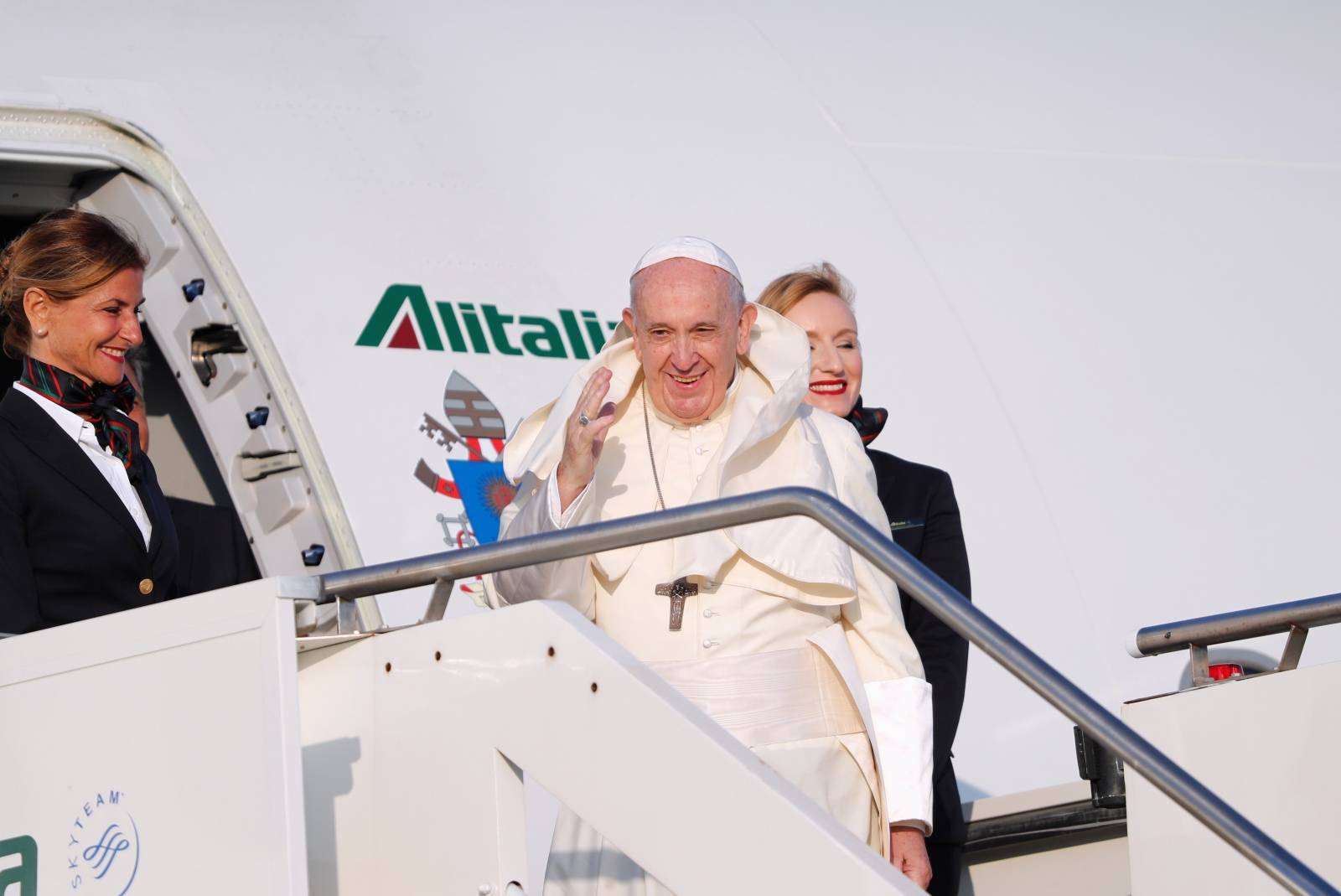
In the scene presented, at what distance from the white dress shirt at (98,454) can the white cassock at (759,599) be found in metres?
0.73

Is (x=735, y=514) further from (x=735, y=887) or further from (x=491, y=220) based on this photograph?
(x=491, y=220)

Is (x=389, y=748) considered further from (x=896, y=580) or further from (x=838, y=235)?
(x=838, y=235)

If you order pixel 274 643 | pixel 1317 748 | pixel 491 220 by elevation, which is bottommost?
pixel 1317 748

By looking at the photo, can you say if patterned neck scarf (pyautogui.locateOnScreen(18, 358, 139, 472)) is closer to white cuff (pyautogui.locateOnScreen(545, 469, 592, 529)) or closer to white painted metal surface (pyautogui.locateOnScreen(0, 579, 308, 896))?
white painted metal surface (pyautogui.locateOnScreen(0, 579, 308, 896))

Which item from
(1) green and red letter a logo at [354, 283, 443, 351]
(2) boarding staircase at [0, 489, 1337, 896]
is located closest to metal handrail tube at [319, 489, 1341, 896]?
(2) boarding staircase at [0, 489, 1337, 896]

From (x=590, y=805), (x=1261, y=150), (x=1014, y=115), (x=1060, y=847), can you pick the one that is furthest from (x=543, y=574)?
(x=1261, y=150)

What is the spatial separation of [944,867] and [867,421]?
3.39 ft

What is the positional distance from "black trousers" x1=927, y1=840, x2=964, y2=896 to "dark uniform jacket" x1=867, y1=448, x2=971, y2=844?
2 cm

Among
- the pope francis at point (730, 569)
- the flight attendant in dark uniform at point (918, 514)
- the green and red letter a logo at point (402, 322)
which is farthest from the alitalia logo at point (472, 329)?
the pope francis at point (730, 569)

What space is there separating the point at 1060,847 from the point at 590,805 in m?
2.61

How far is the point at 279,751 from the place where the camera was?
2438 millimetres

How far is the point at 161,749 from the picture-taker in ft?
8.55

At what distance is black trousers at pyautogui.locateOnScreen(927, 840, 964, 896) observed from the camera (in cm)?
356

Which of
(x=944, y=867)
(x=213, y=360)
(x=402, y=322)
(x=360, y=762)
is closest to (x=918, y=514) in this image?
(x=944, y=867)
